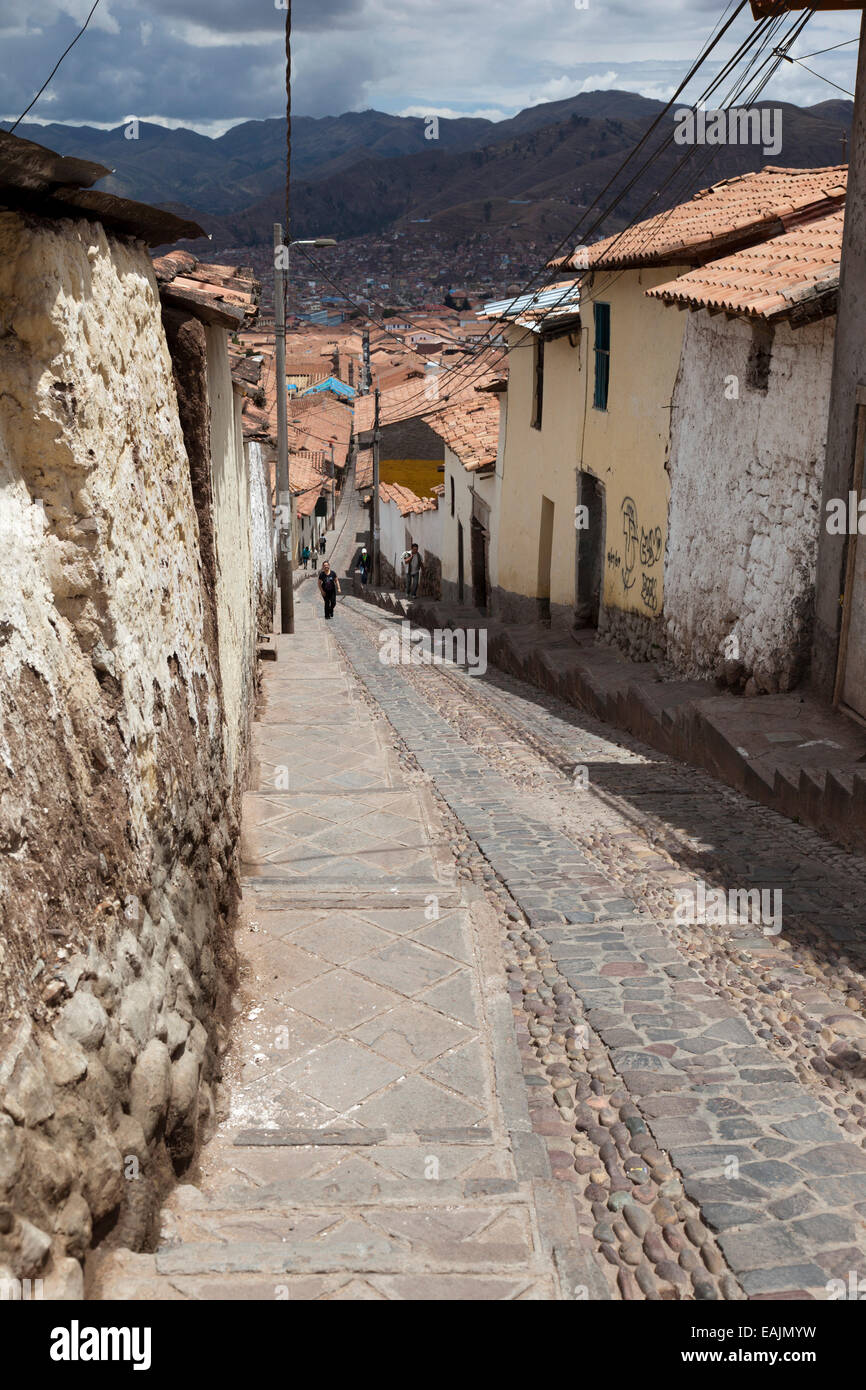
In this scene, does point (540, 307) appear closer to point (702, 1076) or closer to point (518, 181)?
point (702, 1076)

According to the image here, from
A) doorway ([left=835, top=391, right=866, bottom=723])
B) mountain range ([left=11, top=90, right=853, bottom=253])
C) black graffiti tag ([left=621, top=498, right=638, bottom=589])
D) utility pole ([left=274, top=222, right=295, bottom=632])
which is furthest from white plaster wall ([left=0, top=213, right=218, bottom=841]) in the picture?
mountain range ([left=11, top=90, right=853, bottom=253])

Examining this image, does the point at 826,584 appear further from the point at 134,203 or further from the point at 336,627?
the point at 336,627

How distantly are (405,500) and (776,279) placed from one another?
79.6 feet

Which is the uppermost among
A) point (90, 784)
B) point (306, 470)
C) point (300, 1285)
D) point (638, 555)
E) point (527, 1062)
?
point (306, 470)

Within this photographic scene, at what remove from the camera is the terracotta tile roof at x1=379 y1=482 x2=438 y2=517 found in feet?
97.8

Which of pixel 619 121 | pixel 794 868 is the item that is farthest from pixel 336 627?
pixel 619 121

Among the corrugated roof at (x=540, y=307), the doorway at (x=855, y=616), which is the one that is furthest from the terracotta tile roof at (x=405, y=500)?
the doorway at (x=855, y=616)

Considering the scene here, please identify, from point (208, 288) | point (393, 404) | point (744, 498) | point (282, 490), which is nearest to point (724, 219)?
point (744, 498)

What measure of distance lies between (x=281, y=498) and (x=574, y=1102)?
16.5m

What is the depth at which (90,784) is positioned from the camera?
348 cm

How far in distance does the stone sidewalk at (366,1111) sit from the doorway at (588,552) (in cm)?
902

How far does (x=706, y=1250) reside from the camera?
11.9 feet

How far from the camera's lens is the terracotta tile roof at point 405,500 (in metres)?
29.8

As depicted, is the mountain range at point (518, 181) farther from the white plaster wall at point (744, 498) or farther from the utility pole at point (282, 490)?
the white plaster wall at point (744, 498)
